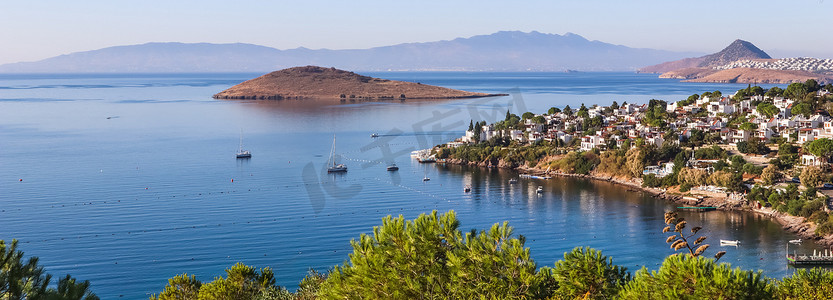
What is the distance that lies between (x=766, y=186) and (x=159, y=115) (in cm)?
5081

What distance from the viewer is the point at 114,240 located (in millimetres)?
22453

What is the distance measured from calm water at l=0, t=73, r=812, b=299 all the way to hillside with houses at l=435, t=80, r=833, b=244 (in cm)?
152

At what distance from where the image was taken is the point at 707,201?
92.8 feet

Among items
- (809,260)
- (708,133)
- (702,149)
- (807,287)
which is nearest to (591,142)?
(708,133)

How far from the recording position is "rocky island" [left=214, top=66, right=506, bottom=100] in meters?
93.6

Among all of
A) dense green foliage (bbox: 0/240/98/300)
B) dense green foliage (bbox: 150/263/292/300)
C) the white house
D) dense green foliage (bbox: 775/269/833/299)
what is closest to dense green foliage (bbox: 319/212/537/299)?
dense green foliage (bbox: 150/263/292/300)

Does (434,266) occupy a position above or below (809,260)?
above

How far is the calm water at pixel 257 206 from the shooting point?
20969 millimetres

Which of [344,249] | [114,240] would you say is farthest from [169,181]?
[344,249]

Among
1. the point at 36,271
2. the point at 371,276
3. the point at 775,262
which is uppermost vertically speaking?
the point at 36,271

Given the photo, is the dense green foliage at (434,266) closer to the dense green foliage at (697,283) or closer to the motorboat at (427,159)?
the dense green foliage at (697,283)

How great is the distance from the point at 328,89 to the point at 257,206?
7083cm

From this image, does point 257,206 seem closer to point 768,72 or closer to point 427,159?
point 427,159

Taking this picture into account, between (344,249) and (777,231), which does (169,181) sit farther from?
(777,231)
